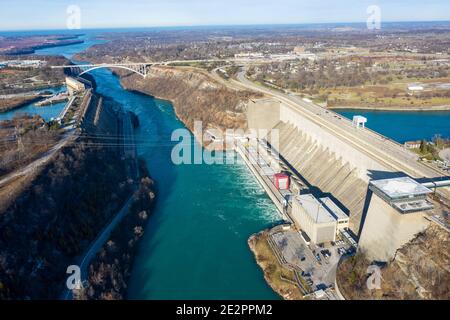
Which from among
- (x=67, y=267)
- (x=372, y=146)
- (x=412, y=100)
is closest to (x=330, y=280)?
(x=372, y=146)

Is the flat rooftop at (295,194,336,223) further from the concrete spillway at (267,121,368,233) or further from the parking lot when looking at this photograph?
the concrete spillway at (267,121,368,233)

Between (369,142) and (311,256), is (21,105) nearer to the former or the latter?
(369,142)

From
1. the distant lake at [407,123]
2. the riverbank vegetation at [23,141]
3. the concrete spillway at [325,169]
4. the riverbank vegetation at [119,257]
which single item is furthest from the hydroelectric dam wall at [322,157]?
the riverbank vegetation at [23,141]

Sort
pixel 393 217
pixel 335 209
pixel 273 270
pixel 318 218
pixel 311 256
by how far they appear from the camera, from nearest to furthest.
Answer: pixel 393 217, pixel 273 270, pixel 311 256, pixel 318 218, pixel 335 209

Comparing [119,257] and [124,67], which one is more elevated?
[124,67]

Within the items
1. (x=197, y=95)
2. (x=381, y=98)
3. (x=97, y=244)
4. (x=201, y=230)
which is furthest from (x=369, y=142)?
(x=381, y=98)
